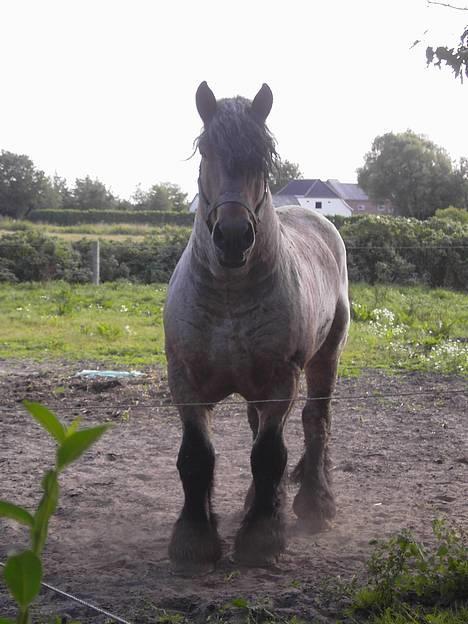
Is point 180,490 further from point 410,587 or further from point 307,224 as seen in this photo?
point 410,587

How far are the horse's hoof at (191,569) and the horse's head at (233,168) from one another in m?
1.54

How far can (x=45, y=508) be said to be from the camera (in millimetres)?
797

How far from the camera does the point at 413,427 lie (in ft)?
23.0

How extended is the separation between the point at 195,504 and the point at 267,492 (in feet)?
1.24

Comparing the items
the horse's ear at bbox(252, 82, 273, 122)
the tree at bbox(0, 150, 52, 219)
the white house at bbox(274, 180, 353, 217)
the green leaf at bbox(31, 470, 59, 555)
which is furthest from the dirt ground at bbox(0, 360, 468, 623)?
the white house at bbox(274, 180, 353, 217)

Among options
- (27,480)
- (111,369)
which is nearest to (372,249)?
(111,369)

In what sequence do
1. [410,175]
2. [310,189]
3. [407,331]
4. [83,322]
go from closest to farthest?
[407,331] < [83,322] < [410,175] < [310,189]

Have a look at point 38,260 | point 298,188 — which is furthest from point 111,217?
point 298,188

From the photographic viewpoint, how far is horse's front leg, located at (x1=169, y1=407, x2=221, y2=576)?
12.7 ft

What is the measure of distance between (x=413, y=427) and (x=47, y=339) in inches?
263

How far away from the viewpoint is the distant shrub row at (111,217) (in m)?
38.3

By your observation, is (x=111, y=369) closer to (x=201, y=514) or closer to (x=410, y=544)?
(x=201, y=514)

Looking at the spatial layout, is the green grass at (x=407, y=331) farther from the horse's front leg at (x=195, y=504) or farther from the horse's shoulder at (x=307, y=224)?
the horse's front leg at (x=195, y=504)

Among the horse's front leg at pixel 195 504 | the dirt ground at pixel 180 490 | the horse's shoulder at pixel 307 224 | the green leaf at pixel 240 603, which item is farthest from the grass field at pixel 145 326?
the green leaf at pixel 240 603
